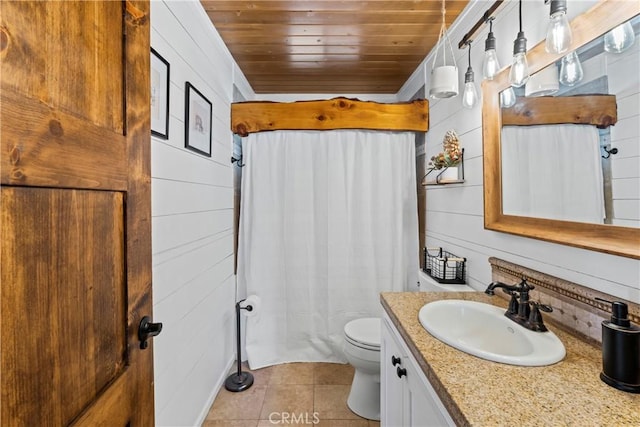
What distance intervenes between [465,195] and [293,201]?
123cm

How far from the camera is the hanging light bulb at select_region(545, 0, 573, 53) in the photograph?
968 mm

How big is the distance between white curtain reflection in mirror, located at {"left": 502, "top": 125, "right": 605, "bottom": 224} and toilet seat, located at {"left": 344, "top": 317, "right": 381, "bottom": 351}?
102 centimetres

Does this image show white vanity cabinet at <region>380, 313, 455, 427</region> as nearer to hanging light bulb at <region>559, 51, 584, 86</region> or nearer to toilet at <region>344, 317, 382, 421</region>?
toilet at <region>344, 317, 382, 421</region>

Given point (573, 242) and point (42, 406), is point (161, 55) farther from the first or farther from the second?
point (573, 242)

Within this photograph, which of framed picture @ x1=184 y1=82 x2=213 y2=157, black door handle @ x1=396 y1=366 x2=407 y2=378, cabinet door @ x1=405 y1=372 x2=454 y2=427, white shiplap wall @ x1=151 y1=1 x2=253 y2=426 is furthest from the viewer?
framed picture @ x1=184 y1=82 x2=213 y2=157

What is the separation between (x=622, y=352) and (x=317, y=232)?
6.19 ft

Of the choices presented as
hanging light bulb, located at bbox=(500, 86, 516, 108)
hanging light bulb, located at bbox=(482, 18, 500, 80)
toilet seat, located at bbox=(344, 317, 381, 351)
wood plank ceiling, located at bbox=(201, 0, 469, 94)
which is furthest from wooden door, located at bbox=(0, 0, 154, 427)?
hanging light bulb, located at bbox=(500, 86, 516, 108)

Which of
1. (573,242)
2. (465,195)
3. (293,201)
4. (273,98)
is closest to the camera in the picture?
(573,242)

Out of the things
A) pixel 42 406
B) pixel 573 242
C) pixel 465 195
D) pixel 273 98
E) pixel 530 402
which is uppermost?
pixel 273 98

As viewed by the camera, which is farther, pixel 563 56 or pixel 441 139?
pixel 441 139

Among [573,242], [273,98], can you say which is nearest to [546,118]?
[573,242]

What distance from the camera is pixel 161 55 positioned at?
1.30 metres

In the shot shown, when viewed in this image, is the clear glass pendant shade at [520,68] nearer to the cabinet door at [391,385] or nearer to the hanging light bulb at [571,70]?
the hanging light bulb at [571,70]

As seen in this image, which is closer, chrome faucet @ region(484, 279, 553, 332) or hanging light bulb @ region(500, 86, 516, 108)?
chrome faucet @ region(484, 279, 553, 332)
